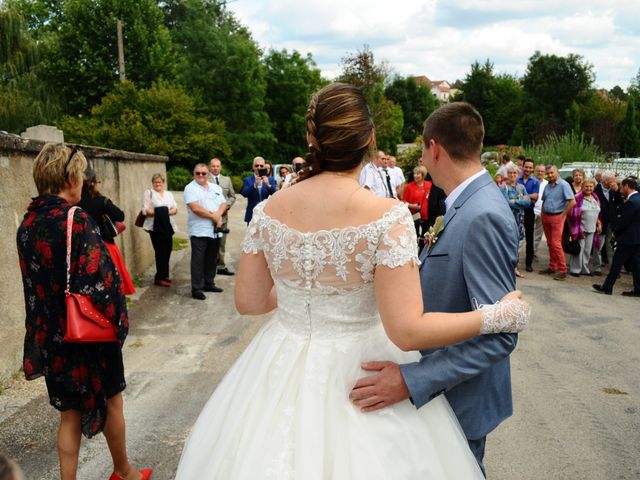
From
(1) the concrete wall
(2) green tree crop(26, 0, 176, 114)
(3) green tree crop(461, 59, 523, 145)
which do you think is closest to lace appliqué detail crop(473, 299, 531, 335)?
(1) the concrete wall

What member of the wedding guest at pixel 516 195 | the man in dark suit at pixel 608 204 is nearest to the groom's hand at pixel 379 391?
the wedding guest at pixel 516 195

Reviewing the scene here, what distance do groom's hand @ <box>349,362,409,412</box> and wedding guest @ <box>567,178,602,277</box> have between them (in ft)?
32.1

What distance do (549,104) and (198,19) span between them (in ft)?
118

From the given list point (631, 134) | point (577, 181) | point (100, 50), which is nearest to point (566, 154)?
point (577, 181)

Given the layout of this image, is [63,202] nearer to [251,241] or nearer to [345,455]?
[251,241]

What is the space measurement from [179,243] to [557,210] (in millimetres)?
8116

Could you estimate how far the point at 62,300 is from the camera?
2.93 meters

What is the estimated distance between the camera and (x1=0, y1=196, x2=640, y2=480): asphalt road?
12.2ft

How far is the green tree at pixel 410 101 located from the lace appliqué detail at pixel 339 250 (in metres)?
75.5

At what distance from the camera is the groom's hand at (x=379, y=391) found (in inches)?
70.4

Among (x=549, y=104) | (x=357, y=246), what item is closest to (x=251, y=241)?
(x=357, y=246)

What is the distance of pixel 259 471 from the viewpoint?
168 centimetres

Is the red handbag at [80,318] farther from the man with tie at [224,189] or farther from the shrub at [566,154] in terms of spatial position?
the shrub at [566,154]

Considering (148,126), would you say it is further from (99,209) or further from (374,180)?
(99,209)
